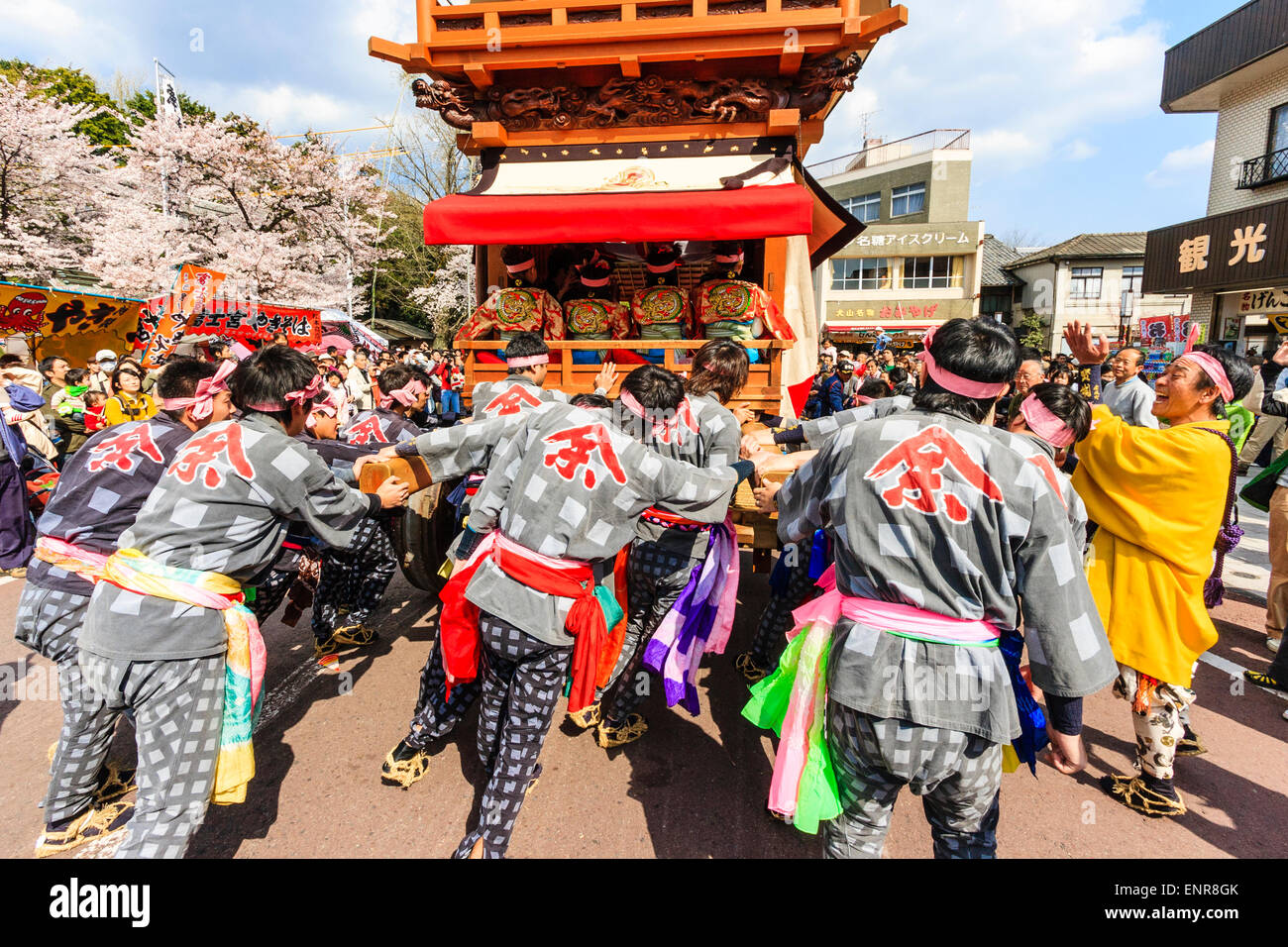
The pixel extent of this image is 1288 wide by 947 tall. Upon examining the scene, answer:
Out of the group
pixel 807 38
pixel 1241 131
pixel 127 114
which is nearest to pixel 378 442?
pixel 807 38

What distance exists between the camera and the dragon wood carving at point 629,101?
181 inches

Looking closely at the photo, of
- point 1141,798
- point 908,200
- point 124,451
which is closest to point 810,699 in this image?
point 1141,798

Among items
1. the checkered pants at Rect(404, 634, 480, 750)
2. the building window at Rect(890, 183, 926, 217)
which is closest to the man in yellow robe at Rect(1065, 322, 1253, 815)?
the checkered pants at Rect(404, 634, 480, 750)

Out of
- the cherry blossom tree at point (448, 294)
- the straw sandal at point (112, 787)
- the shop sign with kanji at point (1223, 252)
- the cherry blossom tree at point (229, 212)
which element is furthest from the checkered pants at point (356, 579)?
the cherry blossom tree at point (448, 294)

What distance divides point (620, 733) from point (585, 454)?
1.68 metres

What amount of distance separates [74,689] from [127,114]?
93.2 feet

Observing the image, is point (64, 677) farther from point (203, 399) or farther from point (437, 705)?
point (437, 705)

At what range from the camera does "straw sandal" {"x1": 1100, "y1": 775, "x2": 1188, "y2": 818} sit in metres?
2.64

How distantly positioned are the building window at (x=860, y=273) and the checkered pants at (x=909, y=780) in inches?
1161

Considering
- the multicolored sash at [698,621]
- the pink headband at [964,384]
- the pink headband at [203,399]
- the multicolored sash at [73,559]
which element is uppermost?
the pink headband at [964,384]

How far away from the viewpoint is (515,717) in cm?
221

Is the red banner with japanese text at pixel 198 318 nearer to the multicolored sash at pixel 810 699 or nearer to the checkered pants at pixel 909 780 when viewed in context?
the multicolored sash at pixel 810 699

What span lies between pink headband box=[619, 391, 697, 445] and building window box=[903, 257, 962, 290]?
2859 centimetres

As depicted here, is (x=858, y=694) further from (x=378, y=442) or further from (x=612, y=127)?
(x=612, y=127)
